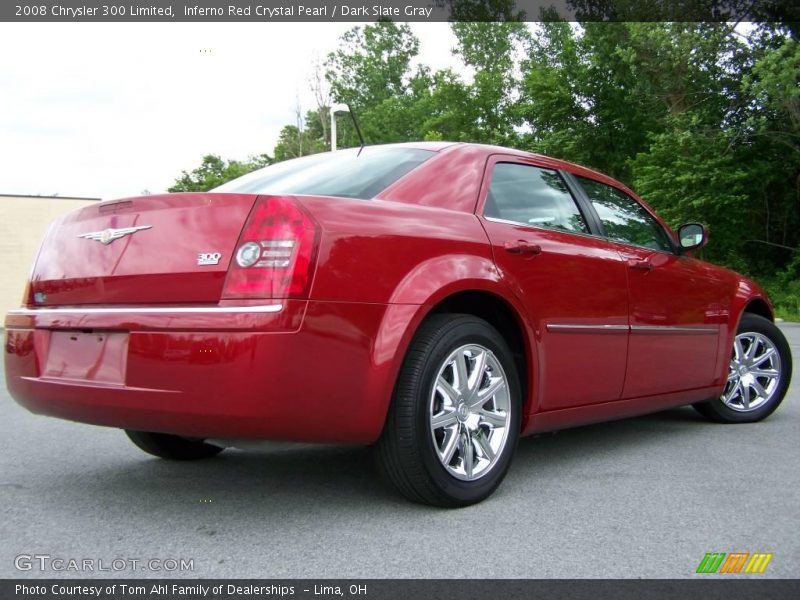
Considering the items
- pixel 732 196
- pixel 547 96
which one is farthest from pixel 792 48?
pixel 547 96

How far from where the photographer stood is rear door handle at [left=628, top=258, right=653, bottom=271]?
4.23 meters

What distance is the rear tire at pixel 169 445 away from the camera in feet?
12.8

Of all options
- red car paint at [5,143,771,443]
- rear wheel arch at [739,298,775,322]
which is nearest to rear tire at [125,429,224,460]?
red car paint at [5,143,771,443]

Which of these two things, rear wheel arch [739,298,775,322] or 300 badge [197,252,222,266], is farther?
rear wheel arch [739,298,775,322]

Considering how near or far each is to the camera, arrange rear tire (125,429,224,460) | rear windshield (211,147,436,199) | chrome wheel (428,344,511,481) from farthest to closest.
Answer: rear tire (125,429,224,460)
rear windshield (211,147,436,199)
chrome wheel (428,344,511,481)

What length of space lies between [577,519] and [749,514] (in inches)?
27.4

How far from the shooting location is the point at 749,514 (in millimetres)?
3111

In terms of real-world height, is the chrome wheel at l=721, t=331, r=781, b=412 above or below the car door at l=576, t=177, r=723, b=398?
below

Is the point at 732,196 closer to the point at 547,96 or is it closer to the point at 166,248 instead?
the point at 547,96

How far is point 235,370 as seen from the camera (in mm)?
2654

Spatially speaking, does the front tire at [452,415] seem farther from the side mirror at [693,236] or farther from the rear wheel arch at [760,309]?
the rear wheel arch at [760,309]

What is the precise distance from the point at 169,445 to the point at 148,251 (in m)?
1.37

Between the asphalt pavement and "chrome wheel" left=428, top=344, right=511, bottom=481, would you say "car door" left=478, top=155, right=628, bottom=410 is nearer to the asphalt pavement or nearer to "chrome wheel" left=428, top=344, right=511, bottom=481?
"chrome wheel" left=428, top=344, right=511, bottom=481

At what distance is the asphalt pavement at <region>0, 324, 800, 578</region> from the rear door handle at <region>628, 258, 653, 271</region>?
0.99 meters
